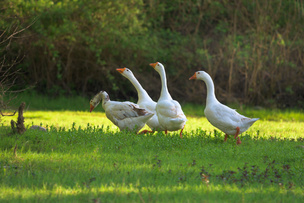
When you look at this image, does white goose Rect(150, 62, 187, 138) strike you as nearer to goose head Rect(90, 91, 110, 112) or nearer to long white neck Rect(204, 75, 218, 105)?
long white neck Rect(204, 75, 218, 105)

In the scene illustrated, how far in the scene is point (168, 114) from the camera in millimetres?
8875

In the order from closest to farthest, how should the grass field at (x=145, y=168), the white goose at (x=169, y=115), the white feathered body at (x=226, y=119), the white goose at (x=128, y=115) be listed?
the grass field at (x=145, y=168) < the white feathered body at (x=226, y=119) < the white goose at (x=169, y=115) < the white goose at (x=128, y=115)

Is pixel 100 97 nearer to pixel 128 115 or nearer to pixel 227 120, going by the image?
pixel 128 115

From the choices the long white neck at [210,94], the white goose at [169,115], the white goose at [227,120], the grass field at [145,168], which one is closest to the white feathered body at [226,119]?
the white goose at [227,120]

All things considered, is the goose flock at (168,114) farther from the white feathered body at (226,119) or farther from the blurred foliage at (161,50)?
the blurred foliage at (161,50)

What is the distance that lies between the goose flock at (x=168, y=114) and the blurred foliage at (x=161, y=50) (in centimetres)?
768

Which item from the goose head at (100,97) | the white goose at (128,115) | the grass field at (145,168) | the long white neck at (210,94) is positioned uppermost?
the long white neck at (210,94)

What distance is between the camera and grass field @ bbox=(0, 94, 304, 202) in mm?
5117

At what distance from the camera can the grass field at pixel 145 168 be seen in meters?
5.12

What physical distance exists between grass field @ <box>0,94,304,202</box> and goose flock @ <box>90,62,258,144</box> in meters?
0.33

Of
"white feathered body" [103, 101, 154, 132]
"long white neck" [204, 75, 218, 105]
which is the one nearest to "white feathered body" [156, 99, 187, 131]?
"white feathered body" [103, 101, 154, 132]

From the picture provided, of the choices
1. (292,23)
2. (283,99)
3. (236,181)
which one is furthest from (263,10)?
(236,181)

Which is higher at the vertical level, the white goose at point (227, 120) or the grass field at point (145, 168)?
the white goose at point (227, 120)

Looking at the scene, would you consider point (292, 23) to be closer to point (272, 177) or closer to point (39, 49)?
point (39, 49)
